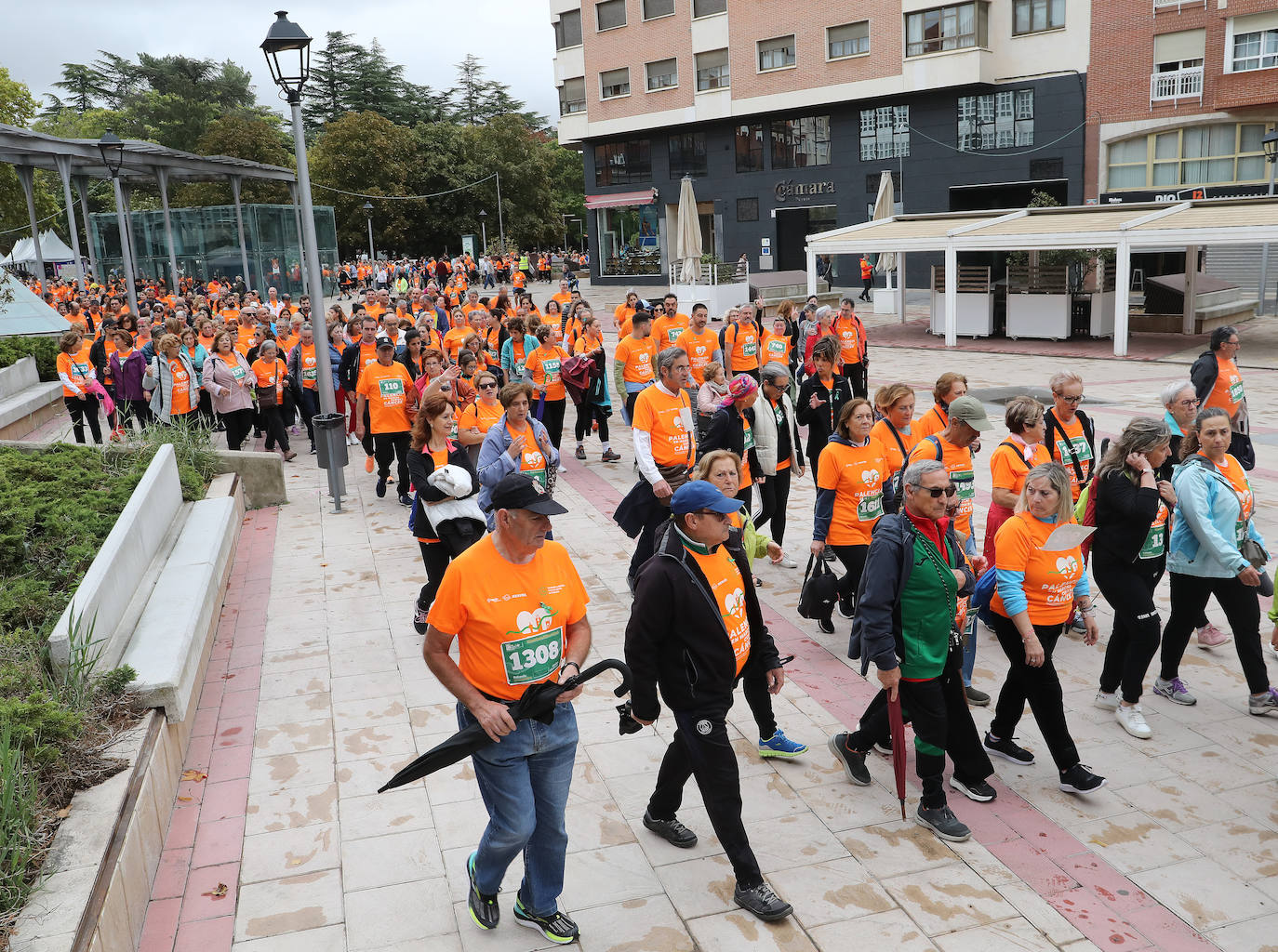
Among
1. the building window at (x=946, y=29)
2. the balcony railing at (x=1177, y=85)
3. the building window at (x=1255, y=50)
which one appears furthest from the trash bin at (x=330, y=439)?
the building window at (x=946, y=29)

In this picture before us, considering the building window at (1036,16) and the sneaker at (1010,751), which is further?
the building window at (1036,16)

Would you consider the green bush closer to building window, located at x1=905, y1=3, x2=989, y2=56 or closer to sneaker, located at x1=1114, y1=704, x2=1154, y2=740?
sneaker, located at x1=1114, y1=704, x2=1154, y2=740

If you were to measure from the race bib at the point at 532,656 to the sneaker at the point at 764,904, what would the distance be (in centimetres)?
128

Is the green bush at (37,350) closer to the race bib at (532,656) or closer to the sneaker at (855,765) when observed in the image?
the sneaker at (855,765)

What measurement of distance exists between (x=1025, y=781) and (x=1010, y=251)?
2178cm

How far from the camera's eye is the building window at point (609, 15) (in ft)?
156

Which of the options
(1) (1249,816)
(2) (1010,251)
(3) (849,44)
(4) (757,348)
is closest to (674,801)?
(1) (1249,816)

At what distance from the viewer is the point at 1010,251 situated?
2503 centimetres

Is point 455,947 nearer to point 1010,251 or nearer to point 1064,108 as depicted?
point 1010,251

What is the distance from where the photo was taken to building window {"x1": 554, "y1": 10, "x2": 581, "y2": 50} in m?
50.2

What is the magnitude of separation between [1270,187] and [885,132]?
13.9 meters

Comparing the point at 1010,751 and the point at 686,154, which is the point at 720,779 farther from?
the point at 686,154

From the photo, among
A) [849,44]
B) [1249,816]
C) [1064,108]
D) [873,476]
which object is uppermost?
[849,44]

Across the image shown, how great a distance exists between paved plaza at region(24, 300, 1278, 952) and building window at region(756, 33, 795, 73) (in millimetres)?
38700
